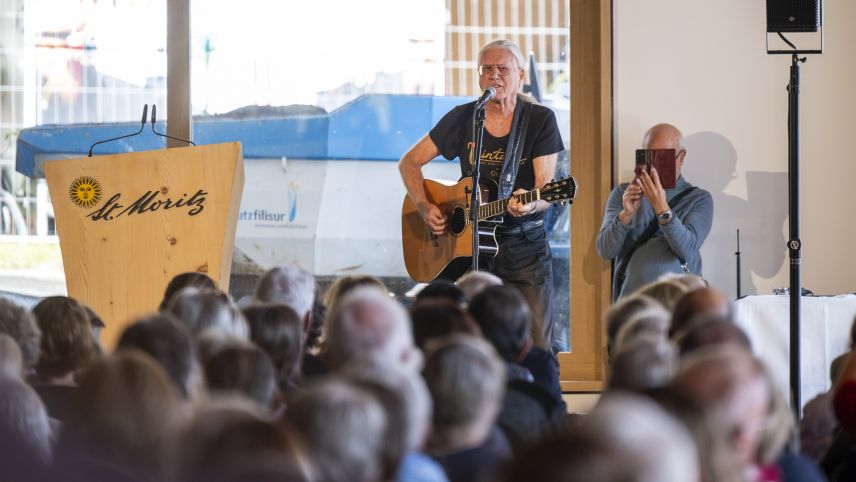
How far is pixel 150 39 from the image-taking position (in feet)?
19.9

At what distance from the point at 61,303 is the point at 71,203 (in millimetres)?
1572

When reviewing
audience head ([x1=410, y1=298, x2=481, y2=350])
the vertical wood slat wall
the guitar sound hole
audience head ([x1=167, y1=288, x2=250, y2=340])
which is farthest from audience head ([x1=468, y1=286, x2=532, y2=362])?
the vertical wood slat wall

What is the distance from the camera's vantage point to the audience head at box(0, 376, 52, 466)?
6.53 feet

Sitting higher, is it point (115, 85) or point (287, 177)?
point (115, 85)

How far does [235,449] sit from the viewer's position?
1414 millimetres

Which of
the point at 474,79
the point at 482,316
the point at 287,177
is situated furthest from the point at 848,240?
the point at 482,316

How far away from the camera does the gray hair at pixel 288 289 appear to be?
3.22 meters

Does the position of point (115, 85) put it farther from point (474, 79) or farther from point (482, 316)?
point (482, 316)

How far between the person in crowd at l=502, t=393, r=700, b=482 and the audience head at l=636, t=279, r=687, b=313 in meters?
2.00

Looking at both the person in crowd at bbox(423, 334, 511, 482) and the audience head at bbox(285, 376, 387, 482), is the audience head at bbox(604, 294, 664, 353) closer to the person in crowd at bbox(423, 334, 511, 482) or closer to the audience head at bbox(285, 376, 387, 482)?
the person in crowd at bbox(423, 334, 511, 482)

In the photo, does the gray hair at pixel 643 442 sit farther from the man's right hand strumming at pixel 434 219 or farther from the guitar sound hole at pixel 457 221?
the man's right hand strumming at pixel 434 219

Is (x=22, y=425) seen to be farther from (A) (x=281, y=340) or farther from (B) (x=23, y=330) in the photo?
(B) (x=23, y=330)

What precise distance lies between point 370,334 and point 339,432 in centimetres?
62

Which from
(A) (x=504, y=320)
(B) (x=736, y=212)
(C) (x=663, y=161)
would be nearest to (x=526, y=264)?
(C) (x=663, y=161)
